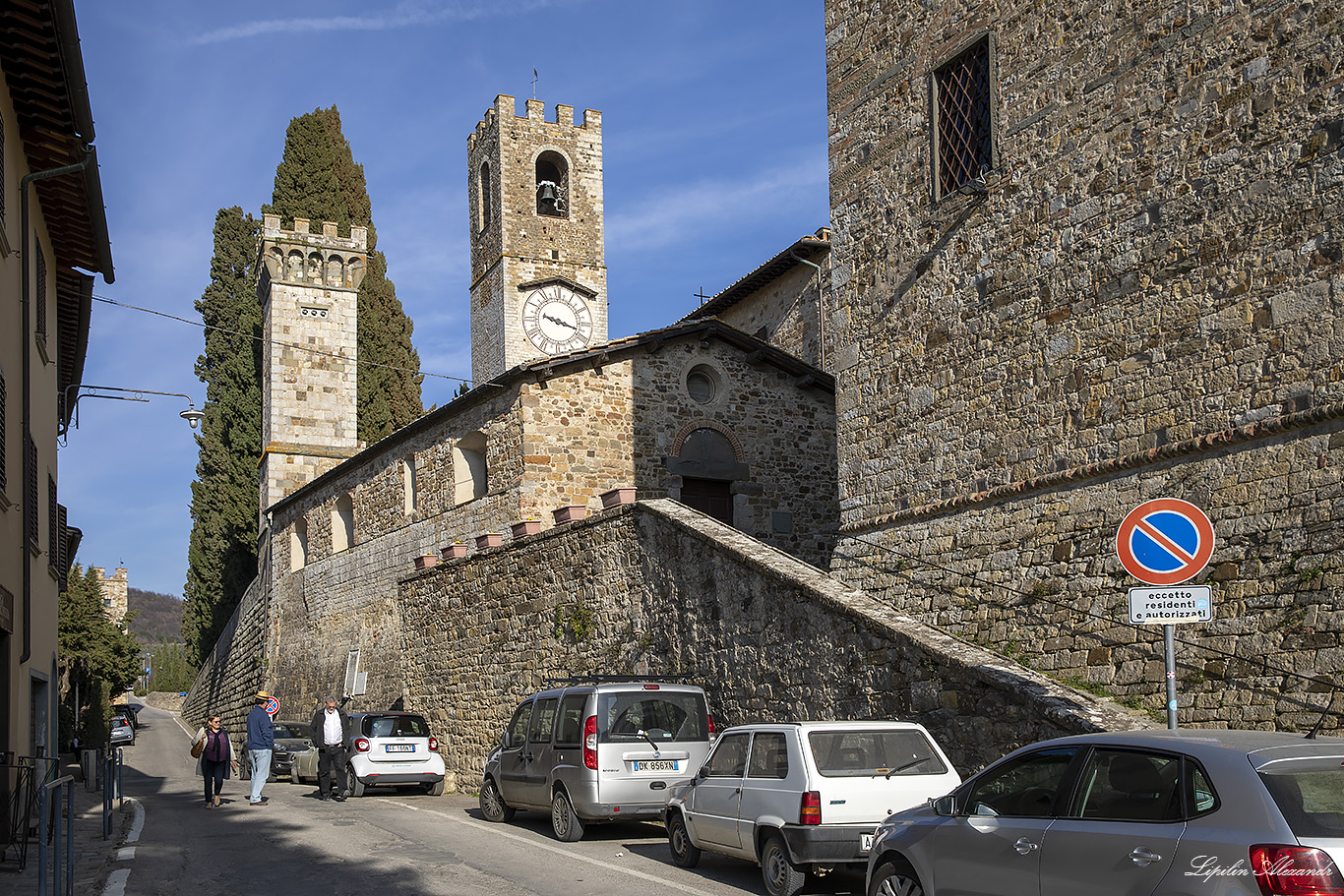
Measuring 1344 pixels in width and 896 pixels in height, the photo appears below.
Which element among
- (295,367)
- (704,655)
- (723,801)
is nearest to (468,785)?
(704,655)

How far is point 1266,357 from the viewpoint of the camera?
10812mm

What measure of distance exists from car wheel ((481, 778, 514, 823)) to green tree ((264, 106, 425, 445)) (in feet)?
96.6

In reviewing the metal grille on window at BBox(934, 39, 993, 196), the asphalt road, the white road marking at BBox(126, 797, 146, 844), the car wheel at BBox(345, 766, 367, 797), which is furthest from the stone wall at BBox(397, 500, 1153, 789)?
the metal grille on window at BBox(934, 39, 993, 196)

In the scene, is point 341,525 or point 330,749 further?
point 341,525

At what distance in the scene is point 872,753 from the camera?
8.64 metres

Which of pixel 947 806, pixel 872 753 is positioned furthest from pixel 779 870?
pixel 947 806

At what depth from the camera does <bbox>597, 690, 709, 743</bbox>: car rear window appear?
38.8 feet

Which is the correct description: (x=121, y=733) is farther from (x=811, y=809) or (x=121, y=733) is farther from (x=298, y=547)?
(x=811, y=809)

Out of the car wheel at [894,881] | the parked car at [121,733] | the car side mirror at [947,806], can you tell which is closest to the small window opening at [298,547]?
the parked car at [121,733]

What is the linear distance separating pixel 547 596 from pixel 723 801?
903cm

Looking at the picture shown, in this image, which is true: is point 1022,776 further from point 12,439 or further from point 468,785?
point 468,785

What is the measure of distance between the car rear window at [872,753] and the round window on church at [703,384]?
1499 cm

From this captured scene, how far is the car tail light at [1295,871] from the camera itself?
4414 mm

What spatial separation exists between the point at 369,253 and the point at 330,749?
103ft
